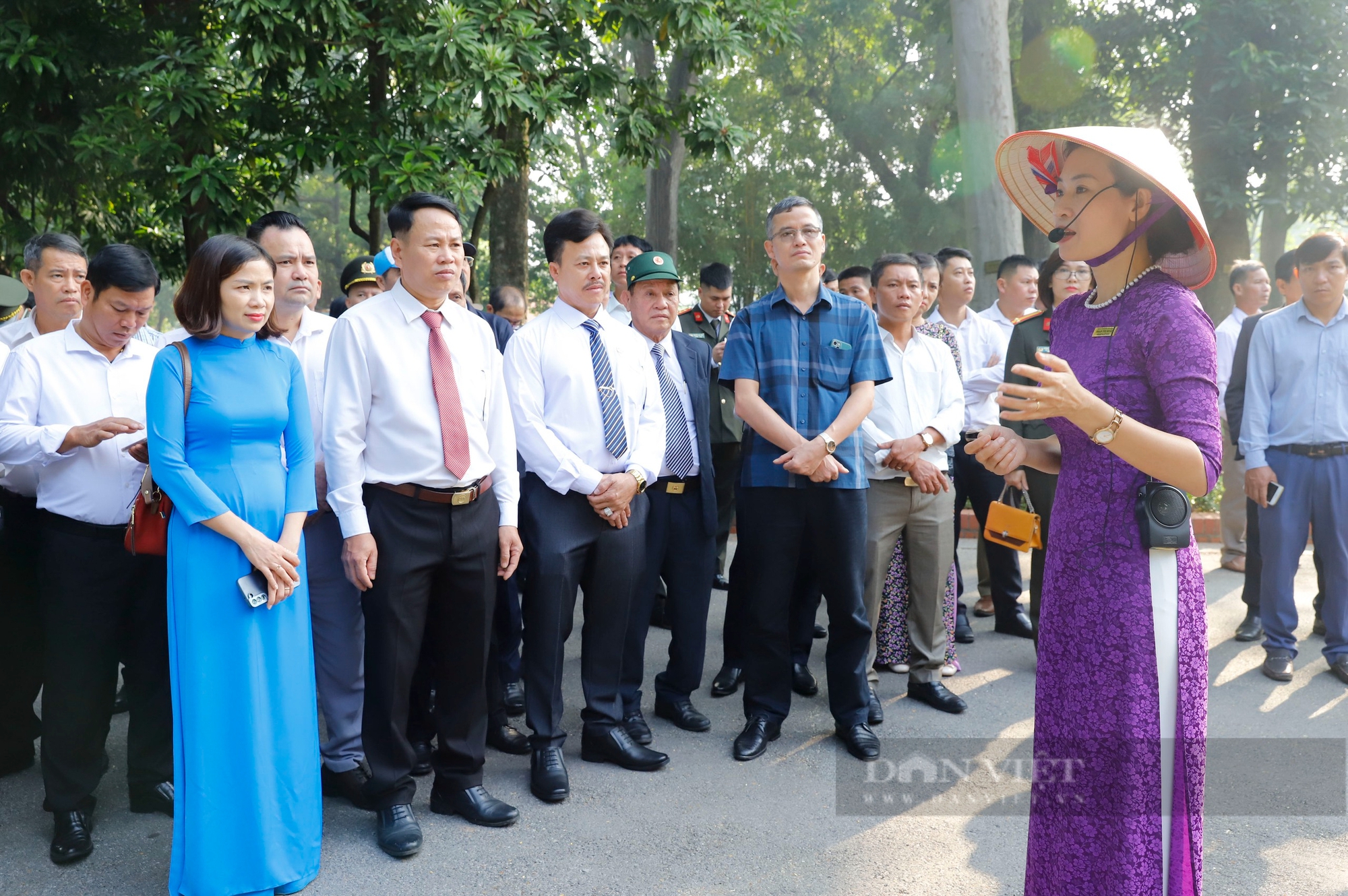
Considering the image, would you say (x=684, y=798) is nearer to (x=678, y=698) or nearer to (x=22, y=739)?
(x=678, y=698)

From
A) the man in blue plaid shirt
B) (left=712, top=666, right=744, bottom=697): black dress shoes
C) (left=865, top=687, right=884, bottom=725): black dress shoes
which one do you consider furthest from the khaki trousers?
(left=712, top=666, right=744, bottom=697): black dress shoes

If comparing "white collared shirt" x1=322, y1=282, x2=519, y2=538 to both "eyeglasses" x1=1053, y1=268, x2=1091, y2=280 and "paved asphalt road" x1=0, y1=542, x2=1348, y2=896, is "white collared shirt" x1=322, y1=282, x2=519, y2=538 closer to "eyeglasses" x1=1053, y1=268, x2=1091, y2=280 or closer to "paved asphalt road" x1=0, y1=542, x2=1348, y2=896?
"paved asphalt road" x1=0, y1=542, x2=1348, y2=896

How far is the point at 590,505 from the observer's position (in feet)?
13.1

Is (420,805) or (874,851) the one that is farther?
(420,805)

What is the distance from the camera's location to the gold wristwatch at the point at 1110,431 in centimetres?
205

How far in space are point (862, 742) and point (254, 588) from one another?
2.60 meters

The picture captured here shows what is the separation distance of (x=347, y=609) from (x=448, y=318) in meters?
1.28

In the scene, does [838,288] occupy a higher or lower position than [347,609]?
higher

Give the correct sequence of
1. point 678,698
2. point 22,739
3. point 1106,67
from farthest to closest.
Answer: point 1106,67 → point 678,698 → point 22,739

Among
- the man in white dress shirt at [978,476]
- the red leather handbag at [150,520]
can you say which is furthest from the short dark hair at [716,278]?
the red leather handbag at [150,520]

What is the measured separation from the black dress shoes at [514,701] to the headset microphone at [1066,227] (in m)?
3.51

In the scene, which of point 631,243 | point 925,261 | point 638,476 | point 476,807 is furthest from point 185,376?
point 925,261

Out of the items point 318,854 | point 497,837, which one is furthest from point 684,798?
point 318,854

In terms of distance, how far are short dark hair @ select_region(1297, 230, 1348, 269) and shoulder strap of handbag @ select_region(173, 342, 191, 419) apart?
220 inches
